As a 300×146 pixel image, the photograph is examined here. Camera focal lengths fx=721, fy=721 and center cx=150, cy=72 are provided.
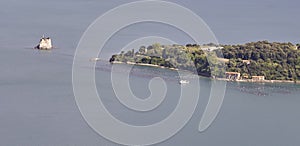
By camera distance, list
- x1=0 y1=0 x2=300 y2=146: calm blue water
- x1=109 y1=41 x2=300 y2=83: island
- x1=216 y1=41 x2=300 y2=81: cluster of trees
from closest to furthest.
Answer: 1. x1=0 y1=0 x2=300 y2=146: calm blue water
2. x1=109 y1=41 x2=300 y2=83: island
3. x1=216 y1=41 x2=300 y2=81: cluster of trees

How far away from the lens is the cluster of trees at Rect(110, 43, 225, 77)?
35.4 ft

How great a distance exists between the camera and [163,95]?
8594 millimetres

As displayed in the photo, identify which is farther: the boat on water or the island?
the boat on water

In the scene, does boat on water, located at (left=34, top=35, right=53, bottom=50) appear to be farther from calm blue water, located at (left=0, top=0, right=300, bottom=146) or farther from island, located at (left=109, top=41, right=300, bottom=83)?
island, located at (left=109, top=41, right=300, bottom=83)

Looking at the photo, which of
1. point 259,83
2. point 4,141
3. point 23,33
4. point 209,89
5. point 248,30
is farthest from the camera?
point 248,30

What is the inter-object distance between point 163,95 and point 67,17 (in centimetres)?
684

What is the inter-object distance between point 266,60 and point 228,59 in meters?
0.59

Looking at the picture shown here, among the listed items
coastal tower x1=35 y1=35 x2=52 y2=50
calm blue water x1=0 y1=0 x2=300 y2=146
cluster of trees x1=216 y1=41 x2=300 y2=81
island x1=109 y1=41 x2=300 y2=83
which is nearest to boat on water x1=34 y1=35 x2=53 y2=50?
coastal tower x1=35 y1=35 x2=52 y2=50

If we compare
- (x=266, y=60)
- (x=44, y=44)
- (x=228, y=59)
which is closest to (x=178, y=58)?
(x=228, y=59)

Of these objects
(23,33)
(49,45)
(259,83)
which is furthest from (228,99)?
(23,33)

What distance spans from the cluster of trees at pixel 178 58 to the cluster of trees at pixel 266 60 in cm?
33

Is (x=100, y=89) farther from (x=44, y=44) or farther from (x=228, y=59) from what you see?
(x=44, y=44)

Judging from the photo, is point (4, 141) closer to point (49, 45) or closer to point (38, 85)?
point (38, 85)

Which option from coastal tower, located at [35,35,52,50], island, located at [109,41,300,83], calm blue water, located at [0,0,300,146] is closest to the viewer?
calm blue water, located at [0,0,300,146]
